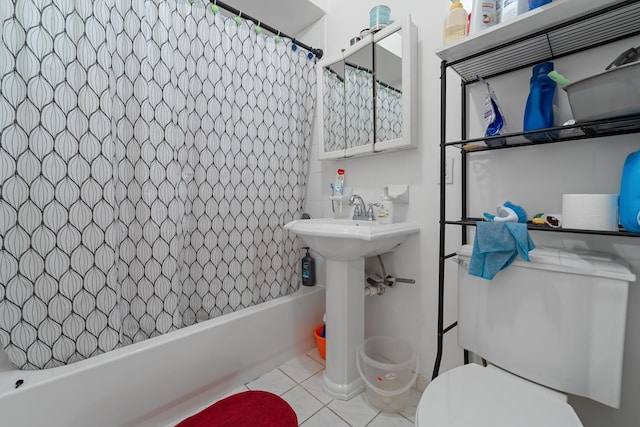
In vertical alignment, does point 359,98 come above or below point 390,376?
above

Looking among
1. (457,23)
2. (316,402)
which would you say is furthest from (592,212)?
(316,402)

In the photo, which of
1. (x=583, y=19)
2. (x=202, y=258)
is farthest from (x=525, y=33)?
(x=202, y=258)

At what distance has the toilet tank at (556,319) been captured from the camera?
0.75 m

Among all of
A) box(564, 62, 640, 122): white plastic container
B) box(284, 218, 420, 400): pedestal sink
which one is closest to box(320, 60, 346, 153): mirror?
box(284, 218, 420, 400): pedestal sink

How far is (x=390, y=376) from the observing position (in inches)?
50.2

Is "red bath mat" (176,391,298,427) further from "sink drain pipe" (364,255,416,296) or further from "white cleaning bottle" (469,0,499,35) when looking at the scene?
"white cleaning bottle" (469,0,499,35)

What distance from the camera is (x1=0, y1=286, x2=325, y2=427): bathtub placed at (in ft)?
3.03

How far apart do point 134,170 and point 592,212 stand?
1.66 metres

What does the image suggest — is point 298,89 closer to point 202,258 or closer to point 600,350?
point 202,258

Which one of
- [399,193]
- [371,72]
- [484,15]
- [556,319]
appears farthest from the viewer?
[371,72]

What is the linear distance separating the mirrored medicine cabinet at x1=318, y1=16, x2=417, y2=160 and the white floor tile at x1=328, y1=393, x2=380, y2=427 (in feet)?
4.20

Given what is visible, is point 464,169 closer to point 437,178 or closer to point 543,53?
point 437,178

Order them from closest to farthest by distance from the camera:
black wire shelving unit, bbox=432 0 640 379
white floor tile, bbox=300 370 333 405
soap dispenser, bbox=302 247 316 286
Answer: black wire shelving unit, bbox=432 0 640 379, white floor tile, bbox=300 370 333 405, soap dispenser, bbox=302 247 316 286

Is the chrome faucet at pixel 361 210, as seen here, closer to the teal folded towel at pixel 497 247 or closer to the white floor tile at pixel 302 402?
the teal folded towel at pixel 497 247
